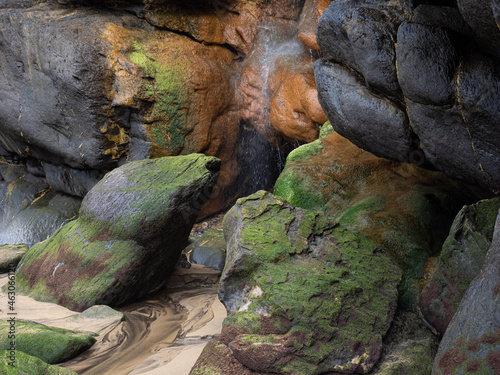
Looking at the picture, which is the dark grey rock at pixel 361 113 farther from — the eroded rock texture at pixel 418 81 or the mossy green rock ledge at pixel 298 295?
the mossy green rock ledge at pixel 298 295

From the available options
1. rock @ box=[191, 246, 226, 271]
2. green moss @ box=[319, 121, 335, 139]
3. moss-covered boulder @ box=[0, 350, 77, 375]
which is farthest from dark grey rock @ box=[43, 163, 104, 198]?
moss-covered boulder @ box=[0, 350, 77, 375]

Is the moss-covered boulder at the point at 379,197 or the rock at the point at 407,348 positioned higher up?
the moss-covered boulder at the point at 379,197

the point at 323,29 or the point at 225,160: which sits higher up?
the point at 323,29

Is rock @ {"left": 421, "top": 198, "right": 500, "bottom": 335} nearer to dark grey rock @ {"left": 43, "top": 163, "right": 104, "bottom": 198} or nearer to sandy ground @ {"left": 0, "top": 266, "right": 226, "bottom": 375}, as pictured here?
sandy ground @ {"left": 0, "top": 266, "right": 226, "bottom": 375}

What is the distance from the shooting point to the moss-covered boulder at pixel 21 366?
2362 millimetres

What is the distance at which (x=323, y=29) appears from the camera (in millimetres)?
3510

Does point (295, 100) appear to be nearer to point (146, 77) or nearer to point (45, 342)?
point (146, 77)

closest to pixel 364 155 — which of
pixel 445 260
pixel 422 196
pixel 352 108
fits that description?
pixel 422 196

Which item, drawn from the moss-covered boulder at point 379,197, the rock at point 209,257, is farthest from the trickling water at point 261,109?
the rock at point 209,257

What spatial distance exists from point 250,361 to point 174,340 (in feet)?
3.91

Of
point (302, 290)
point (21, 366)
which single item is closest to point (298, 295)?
point (302, 290)

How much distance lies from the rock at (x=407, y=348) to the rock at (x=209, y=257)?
2926 millimetres

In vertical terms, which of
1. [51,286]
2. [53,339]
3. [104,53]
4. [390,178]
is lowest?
[51,286]

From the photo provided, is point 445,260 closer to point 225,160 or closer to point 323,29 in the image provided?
point 323,29
